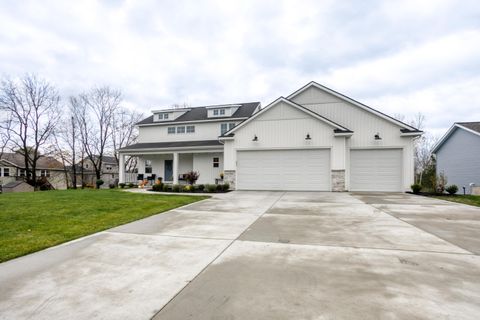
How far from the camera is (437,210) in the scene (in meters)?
6.80

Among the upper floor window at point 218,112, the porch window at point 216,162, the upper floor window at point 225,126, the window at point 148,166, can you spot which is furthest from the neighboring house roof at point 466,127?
the window at point 148,166

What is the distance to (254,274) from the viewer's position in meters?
2.67

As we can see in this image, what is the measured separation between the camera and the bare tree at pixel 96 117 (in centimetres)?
2630

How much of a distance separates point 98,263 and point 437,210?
871cm

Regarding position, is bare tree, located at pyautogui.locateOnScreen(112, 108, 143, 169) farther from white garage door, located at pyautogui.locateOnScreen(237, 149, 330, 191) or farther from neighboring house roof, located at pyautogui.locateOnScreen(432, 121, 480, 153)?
neighboring house roof, located at pyautogui.locateOnScreen(432, 121, 480, 153)

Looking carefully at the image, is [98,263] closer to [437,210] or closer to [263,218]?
[263,218]

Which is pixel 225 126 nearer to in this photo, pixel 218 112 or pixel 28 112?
pixel 218 112

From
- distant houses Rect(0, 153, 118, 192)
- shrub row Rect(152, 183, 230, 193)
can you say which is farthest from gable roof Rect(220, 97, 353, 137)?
distant houses Rect(0, 153, 118, 192)

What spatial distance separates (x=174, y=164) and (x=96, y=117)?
17.1m

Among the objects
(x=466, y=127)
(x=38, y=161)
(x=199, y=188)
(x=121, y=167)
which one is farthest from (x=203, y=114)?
(x=38, y=161)

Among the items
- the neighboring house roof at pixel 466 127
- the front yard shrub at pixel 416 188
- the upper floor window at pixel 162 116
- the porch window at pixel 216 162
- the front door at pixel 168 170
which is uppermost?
the upper floor window at pixel 162 116

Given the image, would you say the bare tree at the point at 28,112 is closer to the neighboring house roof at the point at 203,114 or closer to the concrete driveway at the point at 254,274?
the neighboring house roof at the point at 203,114

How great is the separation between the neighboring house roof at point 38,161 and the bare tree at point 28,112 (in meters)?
6.18

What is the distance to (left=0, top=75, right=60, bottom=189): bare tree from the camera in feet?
74.3
